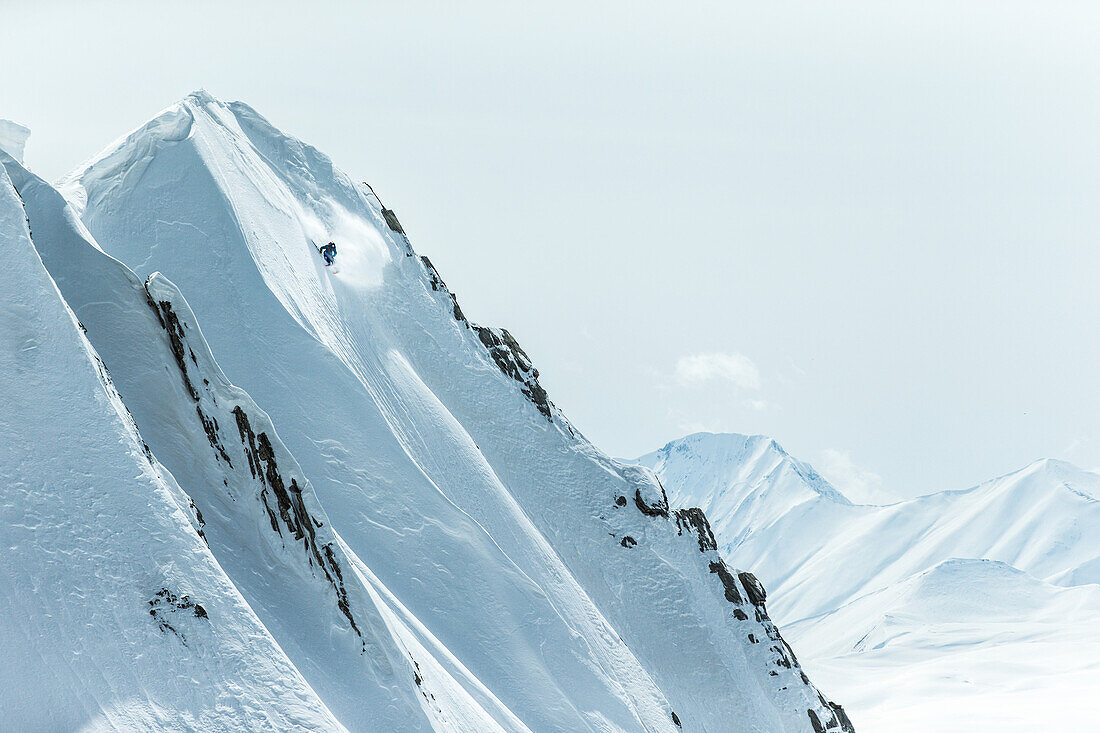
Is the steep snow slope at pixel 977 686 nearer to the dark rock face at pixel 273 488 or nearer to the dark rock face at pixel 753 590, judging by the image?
the dark rock face at pixel 753 590

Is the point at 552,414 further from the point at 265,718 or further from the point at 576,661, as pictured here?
the point at 265,718

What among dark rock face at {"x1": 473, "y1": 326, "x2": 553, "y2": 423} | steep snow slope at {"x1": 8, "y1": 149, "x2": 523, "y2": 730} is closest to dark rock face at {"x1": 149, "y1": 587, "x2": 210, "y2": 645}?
steep snow slope at {"x1": 8, "y1": 149, "x2": 523, "y2": 730}

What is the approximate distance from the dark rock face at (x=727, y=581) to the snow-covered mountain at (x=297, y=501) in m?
0.15

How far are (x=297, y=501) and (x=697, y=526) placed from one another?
32.0 metres

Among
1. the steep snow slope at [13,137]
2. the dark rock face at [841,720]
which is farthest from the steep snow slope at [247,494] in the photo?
the dark rock face at [841,720]

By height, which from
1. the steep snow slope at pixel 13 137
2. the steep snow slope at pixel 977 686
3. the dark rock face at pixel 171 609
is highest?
the steep snow slope at pixel 977 686

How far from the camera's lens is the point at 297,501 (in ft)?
87.3

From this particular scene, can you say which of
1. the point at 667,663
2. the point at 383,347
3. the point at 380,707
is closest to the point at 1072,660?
the point at 667,663

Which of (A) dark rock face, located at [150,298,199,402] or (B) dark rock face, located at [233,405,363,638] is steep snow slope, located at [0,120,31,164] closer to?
(A) dark rock face, located at [150,298,199,402]

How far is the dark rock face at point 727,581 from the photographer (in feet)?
167

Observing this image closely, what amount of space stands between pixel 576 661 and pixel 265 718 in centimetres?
1974

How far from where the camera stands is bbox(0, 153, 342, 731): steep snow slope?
58.5 feet

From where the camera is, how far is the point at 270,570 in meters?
25.3

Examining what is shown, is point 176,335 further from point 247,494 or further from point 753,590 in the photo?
point 753,590
